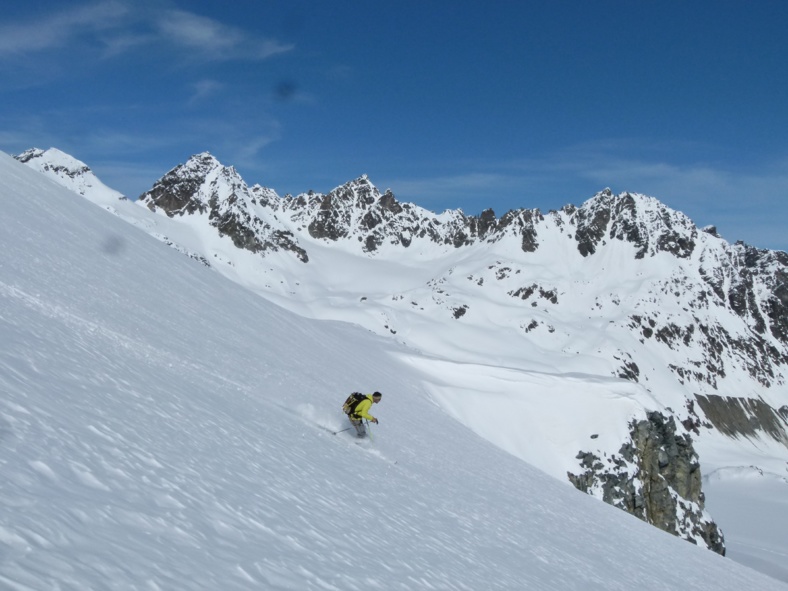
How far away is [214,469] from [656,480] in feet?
130

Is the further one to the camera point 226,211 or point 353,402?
point 226,211

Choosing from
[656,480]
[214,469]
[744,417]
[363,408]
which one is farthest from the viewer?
[744,417]

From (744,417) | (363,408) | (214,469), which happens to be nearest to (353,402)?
(363,408)

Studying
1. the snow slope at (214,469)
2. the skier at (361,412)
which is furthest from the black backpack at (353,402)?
the snow slope at (214,469)

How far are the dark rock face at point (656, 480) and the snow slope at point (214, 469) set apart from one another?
1308 centimetres

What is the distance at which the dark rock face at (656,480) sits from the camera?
129ft

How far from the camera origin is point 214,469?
915 centimetres

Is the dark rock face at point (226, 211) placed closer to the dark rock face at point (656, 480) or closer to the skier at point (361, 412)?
the dark rock face at point (656, 480)

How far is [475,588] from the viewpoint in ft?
33.0

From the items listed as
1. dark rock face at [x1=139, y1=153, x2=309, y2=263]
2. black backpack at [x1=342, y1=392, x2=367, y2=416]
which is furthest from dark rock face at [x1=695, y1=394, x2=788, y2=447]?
black backpack at [x1=342, y1=392, x2=367, y2=416]

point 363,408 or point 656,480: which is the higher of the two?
point 656,480

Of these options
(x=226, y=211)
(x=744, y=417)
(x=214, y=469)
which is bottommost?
(x=214, y=469)

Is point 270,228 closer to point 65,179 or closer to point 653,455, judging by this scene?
point 65,179

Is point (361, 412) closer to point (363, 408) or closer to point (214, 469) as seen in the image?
point (363, 408)
